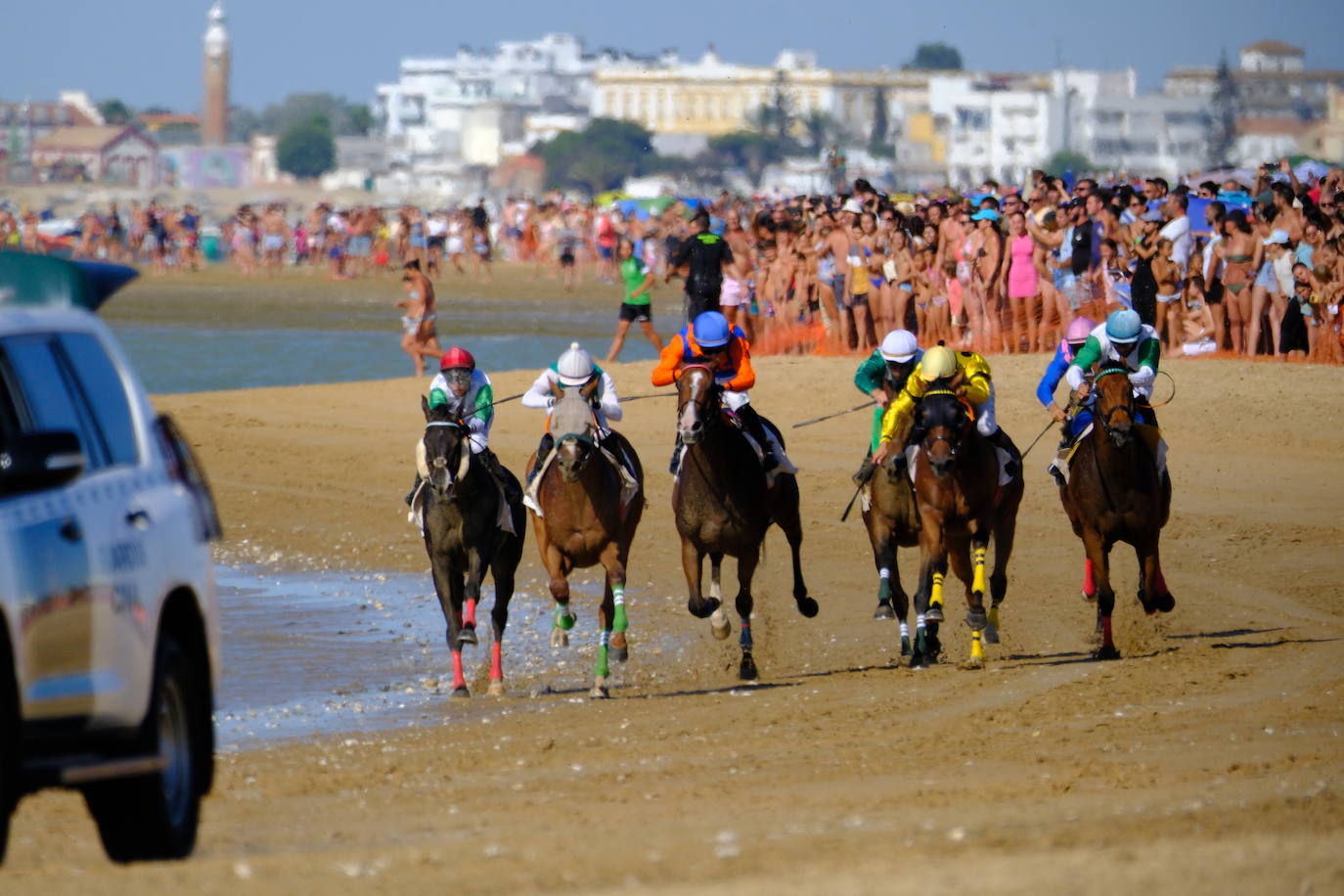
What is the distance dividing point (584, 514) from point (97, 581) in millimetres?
6964

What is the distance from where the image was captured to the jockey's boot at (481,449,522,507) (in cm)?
1455

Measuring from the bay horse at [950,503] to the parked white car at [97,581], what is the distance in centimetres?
640

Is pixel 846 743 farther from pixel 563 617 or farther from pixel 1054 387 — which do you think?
pixel 1054 387

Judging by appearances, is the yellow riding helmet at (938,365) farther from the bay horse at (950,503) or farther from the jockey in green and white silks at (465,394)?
the jockey in green and white silks at (465,394)

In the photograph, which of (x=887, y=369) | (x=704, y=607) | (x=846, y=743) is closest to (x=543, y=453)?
(x=704, y=607)

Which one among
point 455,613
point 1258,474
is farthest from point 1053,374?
point 1258,474

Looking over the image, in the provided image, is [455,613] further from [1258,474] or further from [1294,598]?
[1258,474]

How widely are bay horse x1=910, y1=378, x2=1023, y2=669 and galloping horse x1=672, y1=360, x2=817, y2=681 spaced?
1.02 m

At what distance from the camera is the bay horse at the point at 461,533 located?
14.2 m

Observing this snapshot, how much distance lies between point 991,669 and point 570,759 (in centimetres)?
386

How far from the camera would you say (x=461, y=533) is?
14.4 meters

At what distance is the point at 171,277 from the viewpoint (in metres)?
61.0

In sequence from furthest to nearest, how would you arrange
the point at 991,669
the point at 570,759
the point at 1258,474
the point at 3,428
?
the point at 1258,474 < the point at 991,669 < the point at 570,759 < the point at 3,428

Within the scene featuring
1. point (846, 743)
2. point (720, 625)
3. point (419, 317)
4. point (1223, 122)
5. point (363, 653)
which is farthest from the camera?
point (1223, 122)
